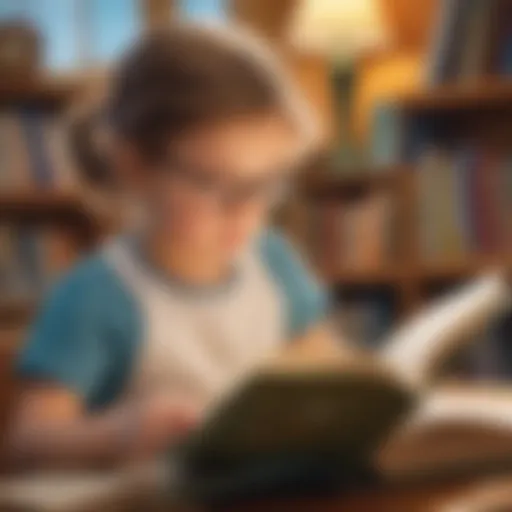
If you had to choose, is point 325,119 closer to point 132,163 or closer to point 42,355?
point 132,163

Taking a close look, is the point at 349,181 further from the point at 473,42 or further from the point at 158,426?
the point at 158,426

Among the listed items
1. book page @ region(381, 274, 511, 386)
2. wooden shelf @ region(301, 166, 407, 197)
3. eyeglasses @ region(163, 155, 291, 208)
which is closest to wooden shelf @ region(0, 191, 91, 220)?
eyeglasses @ region(163, 155, 291, 208)

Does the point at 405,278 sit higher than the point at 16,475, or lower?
higher

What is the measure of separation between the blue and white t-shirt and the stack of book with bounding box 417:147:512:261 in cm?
23

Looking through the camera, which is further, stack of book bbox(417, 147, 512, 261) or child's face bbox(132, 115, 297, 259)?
stack of book bbox(417, 147, 512, 261)

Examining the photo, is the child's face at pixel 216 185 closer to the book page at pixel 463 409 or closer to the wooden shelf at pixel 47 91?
the wooden shelf at pixel 47 91

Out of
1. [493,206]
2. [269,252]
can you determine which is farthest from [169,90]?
[493,206]

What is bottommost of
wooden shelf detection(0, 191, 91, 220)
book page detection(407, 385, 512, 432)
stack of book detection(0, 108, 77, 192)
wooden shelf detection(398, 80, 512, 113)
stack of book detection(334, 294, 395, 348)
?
book page detection(407, 385, 512, 432)

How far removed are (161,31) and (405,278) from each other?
33 cm

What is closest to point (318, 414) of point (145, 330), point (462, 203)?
point (145, 330)

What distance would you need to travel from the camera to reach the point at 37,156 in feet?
3.55

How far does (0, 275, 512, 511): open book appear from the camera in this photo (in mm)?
704

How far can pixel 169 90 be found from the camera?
98cm

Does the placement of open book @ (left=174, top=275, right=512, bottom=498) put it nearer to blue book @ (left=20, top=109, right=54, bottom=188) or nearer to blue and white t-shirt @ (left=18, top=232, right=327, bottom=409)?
blue and white t-shirt @ (left=18, top=232, right=327, bottom=409)
